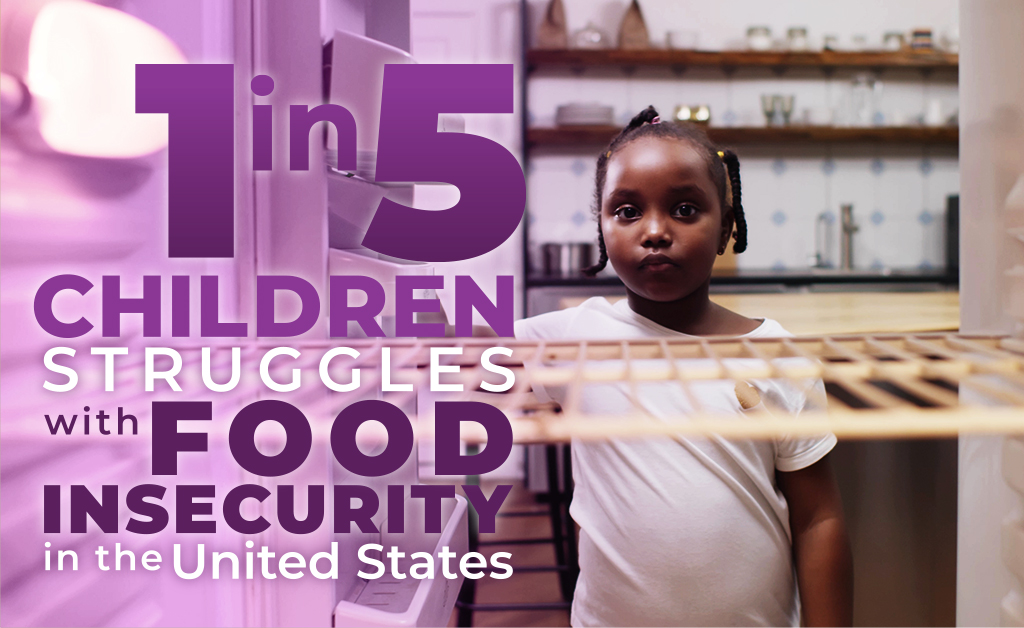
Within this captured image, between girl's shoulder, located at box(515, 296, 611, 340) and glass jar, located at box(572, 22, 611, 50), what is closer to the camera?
girl's shoulder, located at box(515, 296, 611, 340)

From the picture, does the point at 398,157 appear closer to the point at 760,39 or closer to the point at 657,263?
the point at 657,263

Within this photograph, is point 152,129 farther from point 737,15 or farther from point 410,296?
point 737,15

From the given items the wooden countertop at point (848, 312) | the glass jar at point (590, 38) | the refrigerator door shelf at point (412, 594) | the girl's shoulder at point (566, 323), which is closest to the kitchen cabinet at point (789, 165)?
the glass jar at point (590, 38)

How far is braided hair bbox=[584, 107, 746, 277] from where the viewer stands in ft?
2.60

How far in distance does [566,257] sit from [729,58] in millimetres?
1127

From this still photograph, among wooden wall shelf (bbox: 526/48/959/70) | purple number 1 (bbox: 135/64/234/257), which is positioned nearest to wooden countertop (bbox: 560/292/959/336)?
purple number 1 (bbox: 135/64/234/257)

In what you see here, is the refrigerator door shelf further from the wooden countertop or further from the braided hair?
the wooden countertop

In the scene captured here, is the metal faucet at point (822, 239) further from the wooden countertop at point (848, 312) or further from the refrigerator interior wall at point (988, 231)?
the refrigerator interior wall at point (988, 231)

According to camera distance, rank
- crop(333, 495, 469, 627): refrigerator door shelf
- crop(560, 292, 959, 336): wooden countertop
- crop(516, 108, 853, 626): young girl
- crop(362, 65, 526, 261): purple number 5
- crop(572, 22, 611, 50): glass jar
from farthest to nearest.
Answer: crop(572, 22, 611, 50): glass jar, crop(560, 292, 959, 336): wooden countertop, crop(516, 108, 853, 626): young girl, crop(362, 65, 526, 261): purple number 5, crop(333, 495, 469, 627): refrigerator door shelf

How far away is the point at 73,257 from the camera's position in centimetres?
46

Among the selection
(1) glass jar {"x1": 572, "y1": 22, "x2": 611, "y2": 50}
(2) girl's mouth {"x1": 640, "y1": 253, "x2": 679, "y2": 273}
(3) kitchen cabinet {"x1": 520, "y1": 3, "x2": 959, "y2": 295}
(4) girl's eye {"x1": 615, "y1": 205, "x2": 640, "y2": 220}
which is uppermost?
(1) glass jar {"x1": 572, "y1": 22, "x2": 611, "y2": 50}

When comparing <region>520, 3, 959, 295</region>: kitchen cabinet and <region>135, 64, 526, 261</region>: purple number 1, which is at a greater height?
<region>520, 3, 959, 295</region>: kitchen cabinet

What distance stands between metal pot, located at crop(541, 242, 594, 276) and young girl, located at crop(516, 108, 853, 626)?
1.83 meters

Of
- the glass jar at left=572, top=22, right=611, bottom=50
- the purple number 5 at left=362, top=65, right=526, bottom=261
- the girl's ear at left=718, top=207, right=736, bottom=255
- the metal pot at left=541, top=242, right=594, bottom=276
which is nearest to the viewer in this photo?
the purple number 5 at left=362, top=65, right=526, bottom=261
